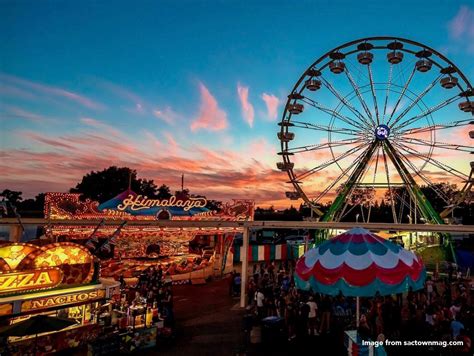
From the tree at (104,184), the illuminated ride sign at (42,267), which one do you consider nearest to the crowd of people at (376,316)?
the illuminated ride sign at (42,267)

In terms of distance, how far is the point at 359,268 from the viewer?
5.40 metres

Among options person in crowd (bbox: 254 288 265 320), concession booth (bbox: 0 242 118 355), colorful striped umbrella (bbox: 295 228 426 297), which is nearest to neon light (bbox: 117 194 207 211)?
concession booth (bbox: 0 242 118 355)

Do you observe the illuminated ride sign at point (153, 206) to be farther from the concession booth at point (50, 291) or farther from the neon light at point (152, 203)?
the concession booth at point (50, 291)

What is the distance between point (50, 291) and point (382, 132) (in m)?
17.3

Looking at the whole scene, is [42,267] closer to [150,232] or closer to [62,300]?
[62,300]

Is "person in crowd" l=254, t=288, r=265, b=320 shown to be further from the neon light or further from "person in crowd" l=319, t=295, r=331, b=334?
the neon light

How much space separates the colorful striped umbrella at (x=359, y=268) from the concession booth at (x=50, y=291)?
4.85 meters

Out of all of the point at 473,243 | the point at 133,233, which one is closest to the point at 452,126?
the point at 133,233

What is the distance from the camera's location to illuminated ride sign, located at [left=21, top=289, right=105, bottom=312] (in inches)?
282

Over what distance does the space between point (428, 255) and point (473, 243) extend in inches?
711

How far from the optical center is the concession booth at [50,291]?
691cm

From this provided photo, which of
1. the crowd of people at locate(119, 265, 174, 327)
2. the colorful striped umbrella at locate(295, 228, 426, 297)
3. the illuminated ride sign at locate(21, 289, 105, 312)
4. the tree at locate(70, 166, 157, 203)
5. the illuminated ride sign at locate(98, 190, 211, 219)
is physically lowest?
the crowd of people at locate(119, 265, 174, 327)

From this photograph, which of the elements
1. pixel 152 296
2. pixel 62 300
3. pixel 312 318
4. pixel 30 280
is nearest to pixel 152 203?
pixel 152 296

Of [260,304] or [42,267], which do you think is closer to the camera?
[42,267]
